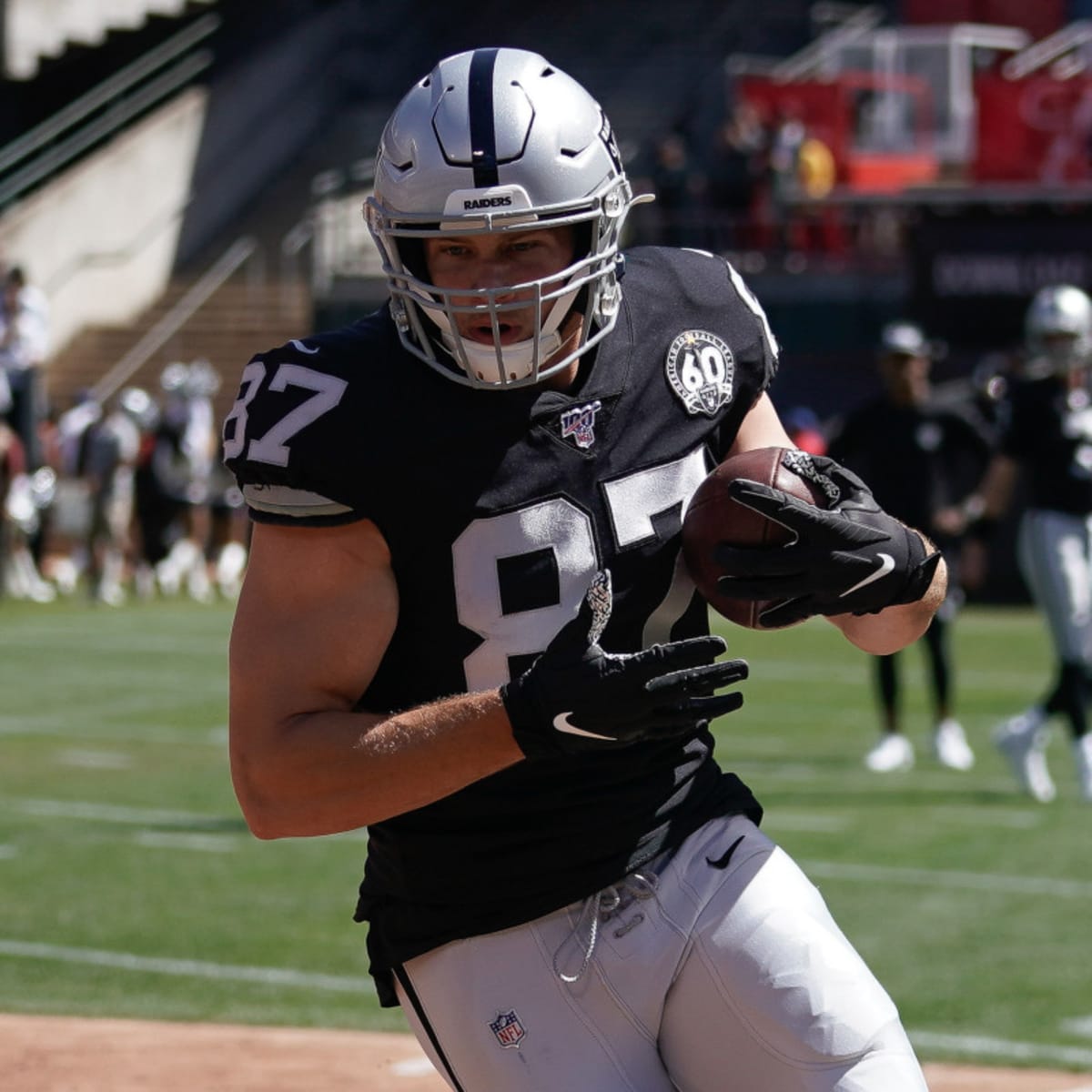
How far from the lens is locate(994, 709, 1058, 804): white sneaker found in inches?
354

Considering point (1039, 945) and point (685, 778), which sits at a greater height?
point (685, 778)

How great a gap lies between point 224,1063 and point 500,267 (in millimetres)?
2838

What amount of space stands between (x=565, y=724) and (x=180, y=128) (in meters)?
25.2

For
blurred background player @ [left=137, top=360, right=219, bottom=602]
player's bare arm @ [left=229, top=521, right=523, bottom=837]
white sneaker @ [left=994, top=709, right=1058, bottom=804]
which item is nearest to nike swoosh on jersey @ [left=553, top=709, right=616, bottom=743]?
player's bare arm @ [left=229, top=521, right=523, bottom=837]

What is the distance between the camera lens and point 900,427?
1037cm

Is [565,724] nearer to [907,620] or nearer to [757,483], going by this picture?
[757,483]

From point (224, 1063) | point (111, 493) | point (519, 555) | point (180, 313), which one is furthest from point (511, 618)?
point (180, 313)

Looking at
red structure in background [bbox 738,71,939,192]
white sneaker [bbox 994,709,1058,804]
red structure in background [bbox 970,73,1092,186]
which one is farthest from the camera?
red structure in background [bbox 738,71,939,192]

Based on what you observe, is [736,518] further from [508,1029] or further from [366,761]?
[508,1029]

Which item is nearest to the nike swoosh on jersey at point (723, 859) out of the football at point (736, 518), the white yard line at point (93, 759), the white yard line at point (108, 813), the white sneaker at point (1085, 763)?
the football at point (736, 518)

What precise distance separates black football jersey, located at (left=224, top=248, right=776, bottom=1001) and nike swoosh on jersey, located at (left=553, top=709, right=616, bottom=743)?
263mm

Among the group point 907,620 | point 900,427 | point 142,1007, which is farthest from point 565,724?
point 900,427

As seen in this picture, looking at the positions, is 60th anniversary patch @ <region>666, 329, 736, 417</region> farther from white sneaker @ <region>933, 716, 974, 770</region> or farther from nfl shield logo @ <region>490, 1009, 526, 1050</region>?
white sneaker @ <region>933, 716, 974, 770</region>

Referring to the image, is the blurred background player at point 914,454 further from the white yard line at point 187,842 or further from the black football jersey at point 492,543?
the black football jersey at point 492,543
